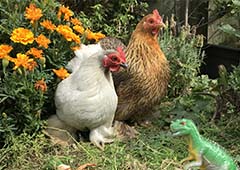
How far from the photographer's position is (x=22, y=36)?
10.9 feet

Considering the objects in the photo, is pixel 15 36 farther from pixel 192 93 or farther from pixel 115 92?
pixel 192 93

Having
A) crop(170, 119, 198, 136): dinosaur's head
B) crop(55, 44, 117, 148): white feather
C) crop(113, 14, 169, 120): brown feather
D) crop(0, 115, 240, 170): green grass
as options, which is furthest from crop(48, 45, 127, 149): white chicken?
crop(170, 119, 198, 136): dinosaur's head

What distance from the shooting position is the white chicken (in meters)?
3.36

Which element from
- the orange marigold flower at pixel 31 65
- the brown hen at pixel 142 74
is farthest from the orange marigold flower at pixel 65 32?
the brown hen at pixel 142 74

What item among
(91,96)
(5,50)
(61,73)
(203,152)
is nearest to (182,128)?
(203,152)

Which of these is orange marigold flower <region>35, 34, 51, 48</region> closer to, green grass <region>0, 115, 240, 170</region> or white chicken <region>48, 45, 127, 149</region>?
white chicken <region>48, 45, 127, 149</region>

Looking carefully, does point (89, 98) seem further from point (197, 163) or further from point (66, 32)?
point (197, 163)

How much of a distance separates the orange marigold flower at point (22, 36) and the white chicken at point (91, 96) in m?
0.37

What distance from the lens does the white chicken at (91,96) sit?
132 inches

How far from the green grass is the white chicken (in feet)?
0.45

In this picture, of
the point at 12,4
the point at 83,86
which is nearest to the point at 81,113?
the point at 83,86

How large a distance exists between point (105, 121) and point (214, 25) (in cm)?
327

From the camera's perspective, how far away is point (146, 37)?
3.78m

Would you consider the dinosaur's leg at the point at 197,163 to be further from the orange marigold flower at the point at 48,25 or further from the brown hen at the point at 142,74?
the orange marigold flower at the point at 48,25
